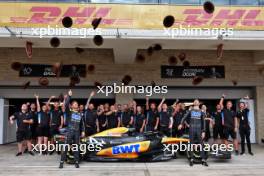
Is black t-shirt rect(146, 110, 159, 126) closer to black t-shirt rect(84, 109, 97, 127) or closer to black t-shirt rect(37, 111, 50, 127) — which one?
black t-shirt rect(84, 109, 97, 127)

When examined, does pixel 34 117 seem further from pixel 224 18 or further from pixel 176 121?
pixel 224 18

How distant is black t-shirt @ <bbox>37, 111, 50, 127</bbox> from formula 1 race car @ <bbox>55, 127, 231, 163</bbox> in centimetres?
194

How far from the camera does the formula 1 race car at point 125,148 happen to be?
9656mm

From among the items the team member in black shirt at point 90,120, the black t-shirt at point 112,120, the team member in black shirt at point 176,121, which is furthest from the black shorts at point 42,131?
the team member in black shirt at point 176,121

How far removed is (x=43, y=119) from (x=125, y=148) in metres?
3.53

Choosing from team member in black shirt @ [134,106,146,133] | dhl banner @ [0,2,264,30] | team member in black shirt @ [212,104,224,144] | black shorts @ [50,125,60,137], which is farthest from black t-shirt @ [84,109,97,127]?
team member in black shirt @ [212,104,224,144]

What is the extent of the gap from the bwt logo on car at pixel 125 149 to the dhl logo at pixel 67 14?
499cm

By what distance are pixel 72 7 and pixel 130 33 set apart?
9.45 ft

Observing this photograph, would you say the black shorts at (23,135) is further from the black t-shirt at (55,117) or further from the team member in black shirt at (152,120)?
the team member in black shirt at (152,120)

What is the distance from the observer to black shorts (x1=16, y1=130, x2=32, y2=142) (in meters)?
11.2

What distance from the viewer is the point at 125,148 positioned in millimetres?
9656

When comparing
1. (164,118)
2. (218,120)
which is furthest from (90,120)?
(218,120)

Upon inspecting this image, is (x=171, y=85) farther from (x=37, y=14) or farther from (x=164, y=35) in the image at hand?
(x=37, y=14)

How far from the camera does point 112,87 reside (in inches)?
615
